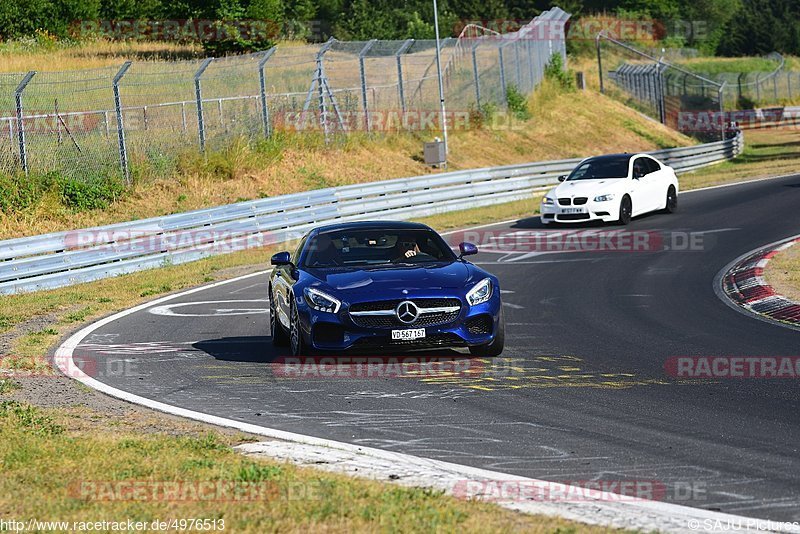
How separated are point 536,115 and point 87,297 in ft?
112

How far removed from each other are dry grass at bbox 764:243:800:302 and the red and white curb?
95mm

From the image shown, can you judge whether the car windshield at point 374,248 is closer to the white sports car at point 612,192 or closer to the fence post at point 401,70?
the white sports car at point 612,192

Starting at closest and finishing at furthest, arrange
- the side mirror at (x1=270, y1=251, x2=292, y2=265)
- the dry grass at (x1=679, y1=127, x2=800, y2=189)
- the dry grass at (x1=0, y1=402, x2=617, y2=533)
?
the dry grass at (x1=0, y1=402, x2=617, y2=533) < the side mirror at (x1=270, y1=251, x2=292, y2=265) < the dry grass at (x1=679, y1=127, x2=800, y2=189)

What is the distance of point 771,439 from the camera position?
297 inches

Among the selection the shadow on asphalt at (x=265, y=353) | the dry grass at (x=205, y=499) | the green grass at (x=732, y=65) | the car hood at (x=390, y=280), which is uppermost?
the dry grass at (x=205, y=499)

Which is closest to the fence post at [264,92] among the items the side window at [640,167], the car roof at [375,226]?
the side window at [640,167]

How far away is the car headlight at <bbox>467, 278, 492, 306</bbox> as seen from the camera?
11000 millimetres

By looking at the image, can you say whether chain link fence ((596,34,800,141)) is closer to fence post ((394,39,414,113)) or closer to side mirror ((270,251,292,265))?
fence post ((394,39,414,113))

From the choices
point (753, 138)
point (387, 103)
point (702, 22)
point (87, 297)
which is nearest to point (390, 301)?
point (87, 297)

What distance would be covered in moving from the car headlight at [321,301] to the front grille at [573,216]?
1444 cm

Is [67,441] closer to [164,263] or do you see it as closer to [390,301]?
[390,301]

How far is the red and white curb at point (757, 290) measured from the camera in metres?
13.6

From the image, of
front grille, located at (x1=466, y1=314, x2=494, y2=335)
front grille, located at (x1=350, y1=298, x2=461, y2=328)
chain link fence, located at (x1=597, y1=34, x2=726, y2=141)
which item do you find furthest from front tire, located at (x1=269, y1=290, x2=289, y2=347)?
chain link fence, located at (x1=597, y1=34, x2=726, y2=141)

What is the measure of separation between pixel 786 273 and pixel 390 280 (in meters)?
7.84
